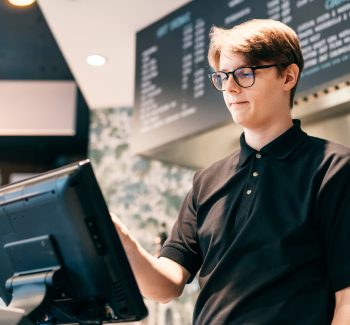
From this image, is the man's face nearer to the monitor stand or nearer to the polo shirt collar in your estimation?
the polo shirt collar

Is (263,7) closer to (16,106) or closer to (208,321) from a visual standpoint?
(208,321)

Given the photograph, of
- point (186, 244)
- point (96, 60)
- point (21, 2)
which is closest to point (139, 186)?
point (96, 60)

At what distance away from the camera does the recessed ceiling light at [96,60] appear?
3.64 metres

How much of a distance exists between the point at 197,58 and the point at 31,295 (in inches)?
79.9

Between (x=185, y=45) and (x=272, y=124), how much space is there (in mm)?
1630

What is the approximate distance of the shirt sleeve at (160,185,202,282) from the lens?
150 centimetres

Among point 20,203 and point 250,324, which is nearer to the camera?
point 20,203

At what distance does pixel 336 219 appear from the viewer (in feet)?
4.03

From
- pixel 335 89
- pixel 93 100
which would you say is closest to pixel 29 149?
pixel 93 100

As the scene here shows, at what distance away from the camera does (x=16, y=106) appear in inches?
189

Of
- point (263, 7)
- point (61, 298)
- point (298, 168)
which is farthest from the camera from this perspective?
point (263, 7)

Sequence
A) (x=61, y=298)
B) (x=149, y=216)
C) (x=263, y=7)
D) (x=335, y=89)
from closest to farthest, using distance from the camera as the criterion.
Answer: (x=61, y=298) < (x=335, y=89) < (x=263, y=7) < (x=149, y=216)

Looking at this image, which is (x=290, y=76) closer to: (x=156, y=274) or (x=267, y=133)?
(x=267, y=133)

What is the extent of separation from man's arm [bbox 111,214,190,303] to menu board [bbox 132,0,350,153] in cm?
110
